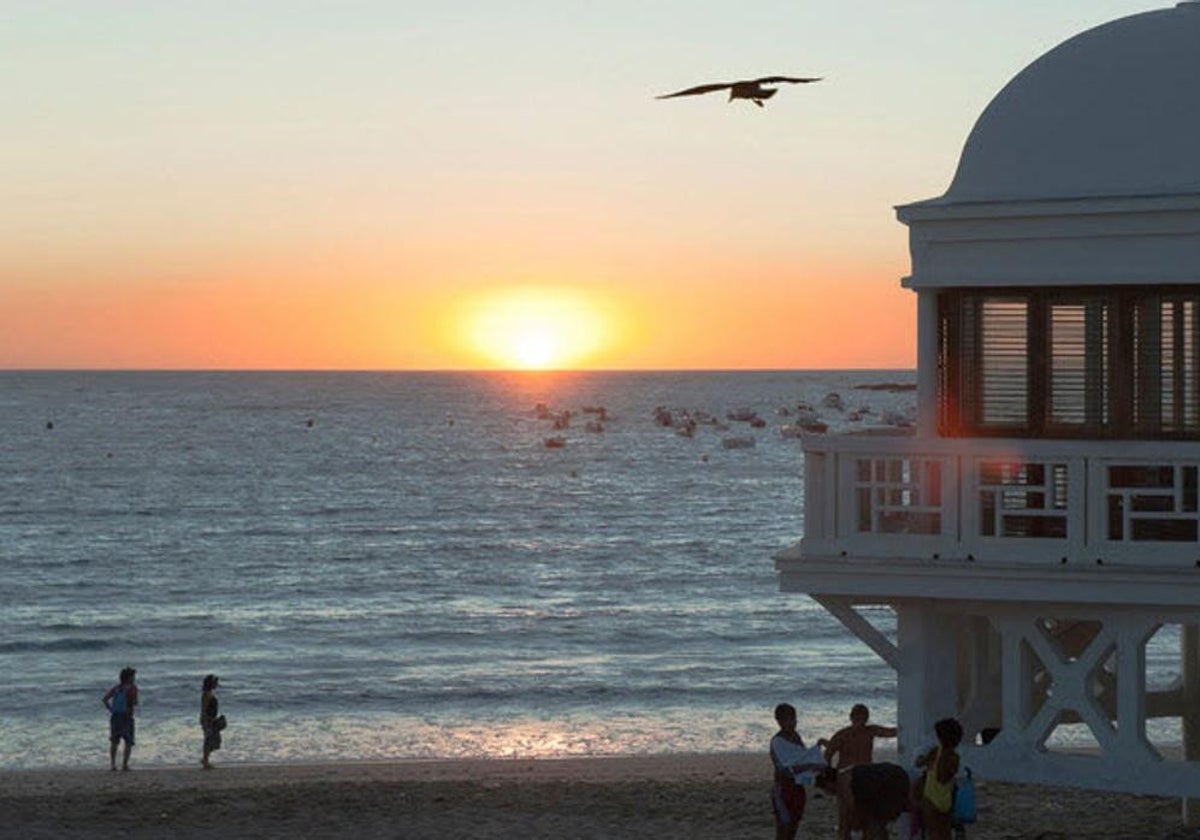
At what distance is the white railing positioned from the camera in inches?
627

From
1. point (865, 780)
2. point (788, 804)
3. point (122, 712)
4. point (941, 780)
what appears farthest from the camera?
point (122, 712)

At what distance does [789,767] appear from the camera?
17453 mm

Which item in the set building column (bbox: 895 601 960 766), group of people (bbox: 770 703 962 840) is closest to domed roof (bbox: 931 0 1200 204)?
building column (bbox: 895 601 960 766)

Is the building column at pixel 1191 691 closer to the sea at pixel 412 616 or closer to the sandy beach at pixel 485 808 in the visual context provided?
the sandy beach at pixel 485 808

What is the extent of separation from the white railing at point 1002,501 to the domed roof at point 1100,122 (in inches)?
84.9

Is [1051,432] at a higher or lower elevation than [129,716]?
higher

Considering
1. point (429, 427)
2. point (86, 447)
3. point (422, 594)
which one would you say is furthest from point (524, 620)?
point (429, 427)

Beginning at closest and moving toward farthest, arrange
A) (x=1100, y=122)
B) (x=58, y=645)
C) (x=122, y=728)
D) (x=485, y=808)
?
1. (x=1100, y=122)
2. (x=485, y=808)
3. (x=122, y=728)
4. (x=58, y=645)

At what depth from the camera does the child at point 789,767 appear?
17.3 m

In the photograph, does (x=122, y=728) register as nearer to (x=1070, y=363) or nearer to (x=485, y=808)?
(x=485, y=808)

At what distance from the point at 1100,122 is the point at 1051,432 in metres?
2.59

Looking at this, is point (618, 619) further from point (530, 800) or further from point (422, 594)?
point (530, 800)

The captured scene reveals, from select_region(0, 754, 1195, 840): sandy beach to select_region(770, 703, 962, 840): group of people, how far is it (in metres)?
5.42

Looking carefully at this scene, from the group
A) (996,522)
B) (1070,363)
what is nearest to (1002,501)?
(996,522)
